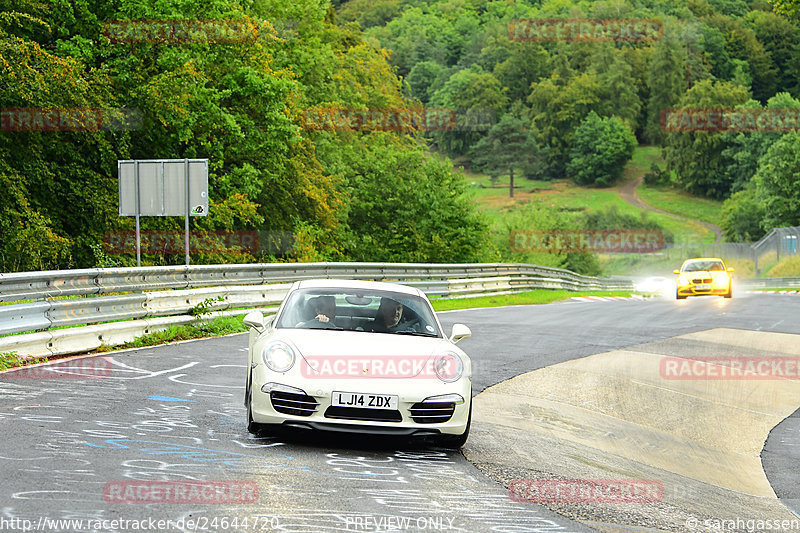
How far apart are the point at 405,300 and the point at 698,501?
3.00 m

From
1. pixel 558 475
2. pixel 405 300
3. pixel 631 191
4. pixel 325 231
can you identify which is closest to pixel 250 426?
pixel 405 300

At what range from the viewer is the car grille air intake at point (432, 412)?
7.47m

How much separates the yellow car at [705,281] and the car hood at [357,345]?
27.0 metres

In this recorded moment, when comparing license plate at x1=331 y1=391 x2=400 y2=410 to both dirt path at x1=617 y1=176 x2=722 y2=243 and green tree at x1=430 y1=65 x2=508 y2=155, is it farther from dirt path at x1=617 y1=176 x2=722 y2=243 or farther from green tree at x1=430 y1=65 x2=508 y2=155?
green tree at x1=430 y1=65 x2=508 y2=155

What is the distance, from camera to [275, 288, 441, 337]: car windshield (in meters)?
8.33

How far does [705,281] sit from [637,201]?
4737 inches

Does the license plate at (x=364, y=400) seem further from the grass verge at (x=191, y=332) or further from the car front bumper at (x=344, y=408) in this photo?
the grass verge at (x=191, y=332)

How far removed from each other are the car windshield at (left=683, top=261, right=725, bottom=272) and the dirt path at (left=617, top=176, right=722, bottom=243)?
9258 cm

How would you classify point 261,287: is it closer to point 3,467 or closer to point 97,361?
point 97,361

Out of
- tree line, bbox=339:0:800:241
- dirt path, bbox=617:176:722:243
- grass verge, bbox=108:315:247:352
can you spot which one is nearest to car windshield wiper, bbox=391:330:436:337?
grass verge, bbox=108:315:247:352

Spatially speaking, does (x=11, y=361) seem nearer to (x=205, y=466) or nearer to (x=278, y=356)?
(x=278, y=356)

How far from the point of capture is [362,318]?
28.7 feet

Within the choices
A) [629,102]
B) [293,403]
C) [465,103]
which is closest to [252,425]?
[293,403]

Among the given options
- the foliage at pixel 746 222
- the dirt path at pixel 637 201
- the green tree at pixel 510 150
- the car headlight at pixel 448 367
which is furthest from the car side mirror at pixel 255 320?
the green tree at pixel 510 150
